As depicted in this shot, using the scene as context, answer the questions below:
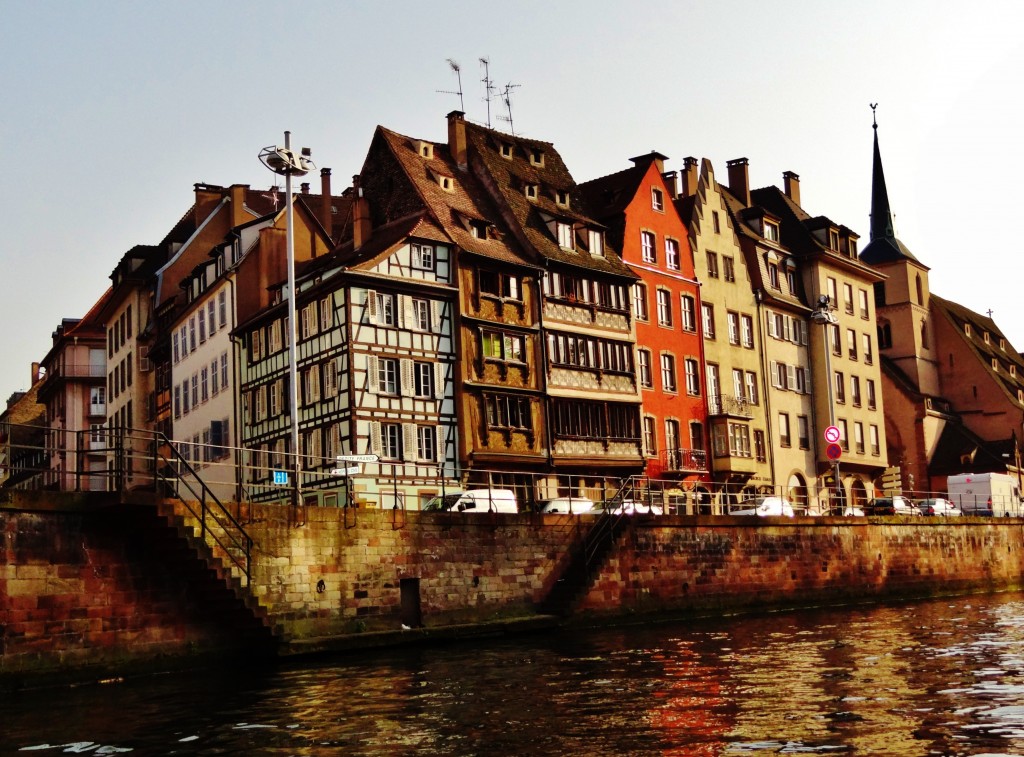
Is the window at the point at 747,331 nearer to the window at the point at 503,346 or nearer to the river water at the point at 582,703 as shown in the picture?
the window at the point at 503,346

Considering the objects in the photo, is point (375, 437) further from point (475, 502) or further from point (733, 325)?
point (733, 325)

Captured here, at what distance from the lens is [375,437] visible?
156 ft

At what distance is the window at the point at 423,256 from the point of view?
164ft

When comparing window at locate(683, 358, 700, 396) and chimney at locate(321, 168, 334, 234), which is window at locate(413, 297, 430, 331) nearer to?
chimney at locate(321, 168, 334, 234)

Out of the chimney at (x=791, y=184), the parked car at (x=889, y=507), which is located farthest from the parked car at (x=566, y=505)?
the chimney at (x=791, y=184)

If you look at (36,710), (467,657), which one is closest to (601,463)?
(467,657)

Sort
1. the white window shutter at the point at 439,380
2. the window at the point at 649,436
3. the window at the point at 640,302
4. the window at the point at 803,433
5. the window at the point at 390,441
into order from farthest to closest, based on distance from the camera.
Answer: the window at the point at 803,433 < the window at the point at 640,302 < the window at the point at 649,436 < the white window shutter at the point at 439,380 < the window at the point at 390,441

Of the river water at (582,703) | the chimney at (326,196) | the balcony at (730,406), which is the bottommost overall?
the river water at (582,703)

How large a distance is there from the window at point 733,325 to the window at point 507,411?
651 inches

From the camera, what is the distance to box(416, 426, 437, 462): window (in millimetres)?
48750

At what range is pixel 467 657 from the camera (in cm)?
3105

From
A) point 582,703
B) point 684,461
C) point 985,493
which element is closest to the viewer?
point 582,703

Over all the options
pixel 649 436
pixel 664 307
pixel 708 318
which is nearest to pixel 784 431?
pixel 708 318

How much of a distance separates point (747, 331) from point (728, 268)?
10.5ft
